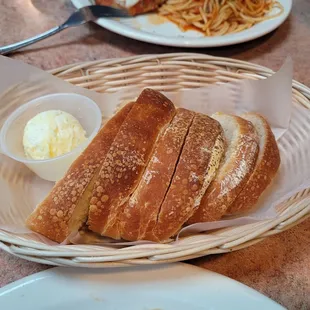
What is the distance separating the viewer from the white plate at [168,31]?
1.31 m

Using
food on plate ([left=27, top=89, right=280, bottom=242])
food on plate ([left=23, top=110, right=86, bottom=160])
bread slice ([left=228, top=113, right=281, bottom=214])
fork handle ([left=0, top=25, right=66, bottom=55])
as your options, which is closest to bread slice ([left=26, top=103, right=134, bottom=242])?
food on plate ([left=27, top=89, right=280, bottom=242])

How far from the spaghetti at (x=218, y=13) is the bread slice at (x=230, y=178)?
25.6 inches

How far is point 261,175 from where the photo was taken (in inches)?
33.8

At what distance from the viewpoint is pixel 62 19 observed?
1589 mm

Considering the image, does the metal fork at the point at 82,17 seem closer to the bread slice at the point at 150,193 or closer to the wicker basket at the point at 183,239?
the wicker basket at the point at 183,239

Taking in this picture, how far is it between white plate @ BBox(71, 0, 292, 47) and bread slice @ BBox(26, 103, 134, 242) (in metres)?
0.59

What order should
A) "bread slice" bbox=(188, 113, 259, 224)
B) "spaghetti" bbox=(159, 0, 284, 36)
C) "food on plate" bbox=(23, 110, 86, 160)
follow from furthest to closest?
"spaghetti" bbox=(159, 0, 284, 36) → "food on plate" bbox=(23, 110, 86, 160) → "bread slice" bbox=(188, 113, 259, 224)

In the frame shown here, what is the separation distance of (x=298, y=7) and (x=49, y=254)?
142cm

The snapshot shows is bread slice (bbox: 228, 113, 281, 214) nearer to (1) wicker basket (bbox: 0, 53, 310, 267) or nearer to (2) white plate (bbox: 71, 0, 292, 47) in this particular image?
(1) wicker basket (bbox: 0, 53, 310, 267)

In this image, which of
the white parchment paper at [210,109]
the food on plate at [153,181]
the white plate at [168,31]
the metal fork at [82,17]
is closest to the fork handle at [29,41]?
the metal fork at [82,17]

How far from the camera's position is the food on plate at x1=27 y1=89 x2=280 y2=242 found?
0.79m

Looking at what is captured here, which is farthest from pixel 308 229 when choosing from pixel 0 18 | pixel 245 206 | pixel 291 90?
pixel 0 18

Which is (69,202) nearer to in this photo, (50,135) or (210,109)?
(50,135)

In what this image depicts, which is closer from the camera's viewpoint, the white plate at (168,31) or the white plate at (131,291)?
the white plate at (131,291)
